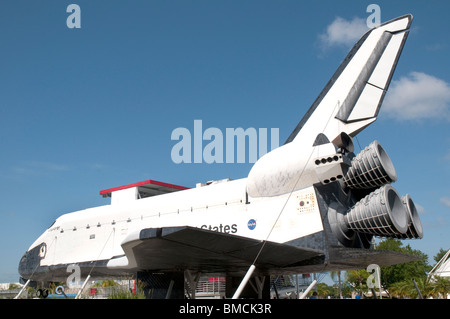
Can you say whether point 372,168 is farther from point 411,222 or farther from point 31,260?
point 31,260

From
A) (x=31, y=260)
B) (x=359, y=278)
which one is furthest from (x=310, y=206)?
(x=359, y=278)

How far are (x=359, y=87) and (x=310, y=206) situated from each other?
9.70 feet

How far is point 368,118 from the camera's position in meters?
8.71

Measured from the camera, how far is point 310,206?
8.26 meters

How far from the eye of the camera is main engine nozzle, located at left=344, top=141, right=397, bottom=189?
7.66 metres

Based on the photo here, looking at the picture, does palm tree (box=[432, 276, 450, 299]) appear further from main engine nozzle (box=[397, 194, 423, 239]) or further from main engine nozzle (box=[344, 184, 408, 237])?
main engine nozzle (box=[344, 184, 408, 237])

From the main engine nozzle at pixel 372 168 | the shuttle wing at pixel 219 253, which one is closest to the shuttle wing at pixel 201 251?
the shuttle wing at pixel 219 253

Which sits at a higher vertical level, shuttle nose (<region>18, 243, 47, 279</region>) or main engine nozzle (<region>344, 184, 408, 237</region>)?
main engine nozzle (<region>344, 184, 408, 237</region>)

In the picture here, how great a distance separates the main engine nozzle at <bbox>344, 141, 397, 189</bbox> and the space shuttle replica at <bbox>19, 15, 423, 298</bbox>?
20 mm

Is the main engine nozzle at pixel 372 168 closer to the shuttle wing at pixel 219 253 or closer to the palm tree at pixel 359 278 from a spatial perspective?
the shuttle wing at pixel 219 253

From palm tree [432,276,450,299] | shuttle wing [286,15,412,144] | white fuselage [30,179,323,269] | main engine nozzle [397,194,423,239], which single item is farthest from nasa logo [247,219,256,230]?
palm tree [432,276,450,299]

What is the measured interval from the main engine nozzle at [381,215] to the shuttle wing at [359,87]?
1.79 m
